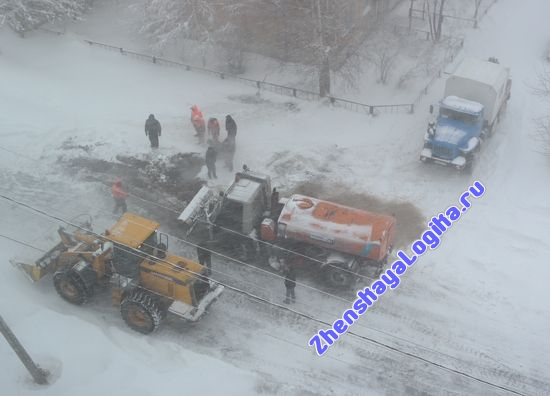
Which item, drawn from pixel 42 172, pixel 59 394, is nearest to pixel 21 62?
pixel 42 172

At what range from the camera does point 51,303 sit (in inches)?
584

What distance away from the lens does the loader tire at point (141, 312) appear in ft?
45.0

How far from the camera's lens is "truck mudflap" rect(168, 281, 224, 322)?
13.8 m

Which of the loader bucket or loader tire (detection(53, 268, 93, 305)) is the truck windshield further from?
the loader bucket

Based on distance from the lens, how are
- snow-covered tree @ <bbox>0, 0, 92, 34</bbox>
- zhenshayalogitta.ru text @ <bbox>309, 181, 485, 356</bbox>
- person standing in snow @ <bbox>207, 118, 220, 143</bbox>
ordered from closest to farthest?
zhenshayalogitta.ru text @ <bbox>309, 181, 485, 356</bbox> < person standing in snow @ <bbox>207, 118, 220, 143</bbox> < snow-covered tree @ <bbox>0, 0, 92, 34</bbox>

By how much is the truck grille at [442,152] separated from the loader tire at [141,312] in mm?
10655

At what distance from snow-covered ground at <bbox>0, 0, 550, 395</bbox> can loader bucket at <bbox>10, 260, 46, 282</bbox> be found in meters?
0.42

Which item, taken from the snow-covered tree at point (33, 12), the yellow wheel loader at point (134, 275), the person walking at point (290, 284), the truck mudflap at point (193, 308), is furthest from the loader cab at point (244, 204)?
the snow-covered tree at point (33, 12)

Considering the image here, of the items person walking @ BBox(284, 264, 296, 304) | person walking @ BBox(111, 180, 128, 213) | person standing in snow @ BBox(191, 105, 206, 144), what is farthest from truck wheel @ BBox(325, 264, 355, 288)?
person standing in snow @ BBox(191, 105, 206, 144)

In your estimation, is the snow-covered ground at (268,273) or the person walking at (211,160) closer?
the snow-covered ground at (268,273)

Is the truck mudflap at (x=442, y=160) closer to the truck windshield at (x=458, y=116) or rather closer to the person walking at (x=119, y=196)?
the truck windshield at (x=458, y=116)

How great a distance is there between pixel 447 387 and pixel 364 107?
12.7m

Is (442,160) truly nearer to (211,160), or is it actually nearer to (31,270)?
(211,160)

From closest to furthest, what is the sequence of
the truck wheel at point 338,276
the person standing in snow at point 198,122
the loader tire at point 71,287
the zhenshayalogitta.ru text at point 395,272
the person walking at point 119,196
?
the loader tire at point 71,287, the zhenshayalogitta.ru text at point 395,272, the truck wheel at point 338,276, the person walking at point 119,196, the person standing in snow at point 198,122
